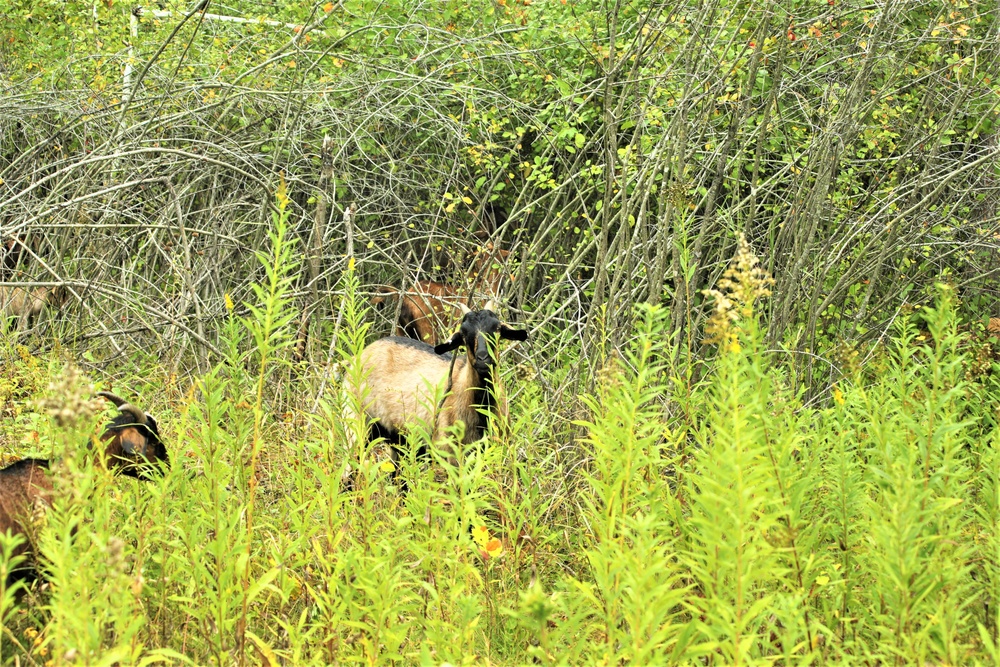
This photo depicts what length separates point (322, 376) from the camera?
18.3 feet

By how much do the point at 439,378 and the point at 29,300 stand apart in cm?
332

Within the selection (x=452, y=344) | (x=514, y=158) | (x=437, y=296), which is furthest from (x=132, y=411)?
(x=514, y=158)

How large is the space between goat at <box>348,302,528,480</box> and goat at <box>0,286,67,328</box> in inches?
95.5

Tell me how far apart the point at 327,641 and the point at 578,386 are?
294cm

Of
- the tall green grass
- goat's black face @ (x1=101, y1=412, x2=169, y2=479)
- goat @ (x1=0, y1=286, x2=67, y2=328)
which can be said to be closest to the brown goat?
goat's black face @ (x1=101, y1=412, x2=169, y2=479)

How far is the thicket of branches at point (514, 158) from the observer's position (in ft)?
19.3

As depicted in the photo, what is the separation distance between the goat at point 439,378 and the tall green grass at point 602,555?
182cm

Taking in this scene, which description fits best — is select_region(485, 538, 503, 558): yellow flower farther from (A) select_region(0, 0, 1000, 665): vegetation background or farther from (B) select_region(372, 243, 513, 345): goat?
(B) select_region(372, 243, 513, 345): goat

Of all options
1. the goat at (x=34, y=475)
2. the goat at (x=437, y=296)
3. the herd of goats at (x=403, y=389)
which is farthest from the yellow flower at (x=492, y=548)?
the goat at (x=437, y=296)

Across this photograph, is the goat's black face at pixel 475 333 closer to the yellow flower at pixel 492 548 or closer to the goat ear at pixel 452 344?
the goat ear at pixel 452 344

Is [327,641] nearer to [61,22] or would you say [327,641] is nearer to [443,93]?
[443,93]

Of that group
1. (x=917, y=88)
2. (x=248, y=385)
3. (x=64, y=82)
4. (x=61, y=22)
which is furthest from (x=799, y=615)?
(x=61, y=22)

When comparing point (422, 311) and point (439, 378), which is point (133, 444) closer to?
point (439, 378)

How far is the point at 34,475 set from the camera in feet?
14.3
